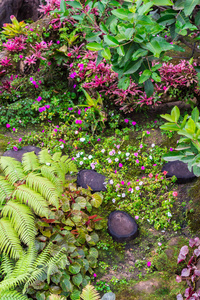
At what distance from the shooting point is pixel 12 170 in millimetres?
3152

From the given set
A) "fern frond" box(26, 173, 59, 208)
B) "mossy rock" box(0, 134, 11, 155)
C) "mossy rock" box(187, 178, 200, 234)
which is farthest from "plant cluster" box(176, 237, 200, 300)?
"mossy rock" box(0, 134, 11, 155)

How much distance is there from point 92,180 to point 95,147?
69 centimetres

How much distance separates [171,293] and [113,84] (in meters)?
3.24

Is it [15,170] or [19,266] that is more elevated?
[15,170]

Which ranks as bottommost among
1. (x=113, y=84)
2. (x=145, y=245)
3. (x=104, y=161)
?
(x=145, y=245)

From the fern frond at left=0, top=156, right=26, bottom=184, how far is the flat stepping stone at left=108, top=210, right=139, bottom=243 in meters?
1.25

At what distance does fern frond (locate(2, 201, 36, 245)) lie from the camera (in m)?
2.57

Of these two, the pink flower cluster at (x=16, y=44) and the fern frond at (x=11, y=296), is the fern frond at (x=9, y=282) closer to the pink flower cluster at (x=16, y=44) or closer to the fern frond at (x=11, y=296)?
the fern frond at (x=11, y=296)

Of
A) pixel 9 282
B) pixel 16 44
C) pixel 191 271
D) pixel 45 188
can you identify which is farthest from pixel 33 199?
pixel 16 44

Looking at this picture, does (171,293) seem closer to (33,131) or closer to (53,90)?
(33,131)

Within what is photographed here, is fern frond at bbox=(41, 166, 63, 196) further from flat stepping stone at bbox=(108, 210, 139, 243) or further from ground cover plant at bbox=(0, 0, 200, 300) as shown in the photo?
flat stepping stone at bbox=(108, 210, 139, 243)

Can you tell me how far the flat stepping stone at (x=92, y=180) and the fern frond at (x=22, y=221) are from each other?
1141 millimetres

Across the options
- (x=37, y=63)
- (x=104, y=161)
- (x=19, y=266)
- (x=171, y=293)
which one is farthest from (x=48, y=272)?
(x=37, y=63)

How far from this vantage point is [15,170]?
316 centimetres
